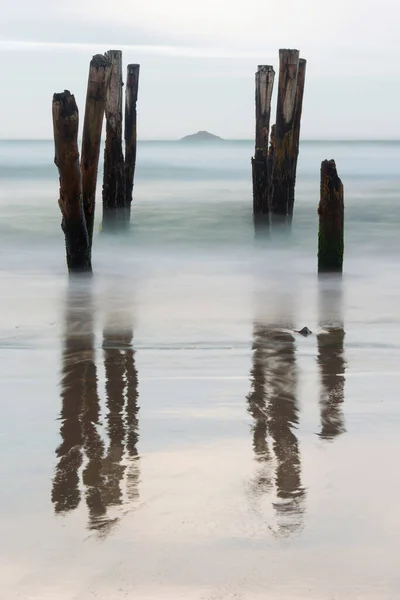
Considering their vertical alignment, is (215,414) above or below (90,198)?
below

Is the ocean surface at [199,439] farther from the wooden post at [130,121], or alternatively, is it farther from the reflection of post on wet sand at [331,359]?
the wooden post at [130,121]

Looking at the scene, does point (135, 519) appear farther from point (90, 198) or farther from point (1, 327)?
point (90, 198)

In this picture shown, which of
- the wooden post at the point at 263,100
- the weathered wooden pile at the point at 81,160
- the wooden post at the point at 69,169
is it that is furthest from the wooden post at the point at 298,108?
the wooden post at the point at 69,169

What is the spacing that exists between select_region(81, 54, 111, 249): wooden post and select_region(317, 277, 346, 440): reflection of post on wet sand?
87.5 inches

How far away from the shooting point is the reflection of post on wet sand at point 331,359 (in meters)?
4.36

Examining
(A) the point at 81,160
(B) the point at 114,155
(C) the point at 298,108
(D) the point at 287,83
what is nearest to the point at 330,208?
(A) the point at 81,160

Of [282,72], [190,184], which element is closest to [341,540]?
[282,72]

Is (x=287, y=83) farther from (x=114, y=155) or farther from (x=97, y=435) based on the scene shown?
(x=97, y=435)

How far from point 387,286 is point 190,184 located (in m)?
21.1

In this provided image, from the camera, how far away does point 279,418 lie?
4.40 metres

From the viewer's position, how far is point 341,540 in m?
3.10

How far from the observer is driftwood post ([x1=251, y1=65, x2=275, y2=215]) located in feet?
44.3

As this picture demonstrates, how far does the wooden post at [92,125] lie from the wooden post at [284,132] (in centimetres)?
375

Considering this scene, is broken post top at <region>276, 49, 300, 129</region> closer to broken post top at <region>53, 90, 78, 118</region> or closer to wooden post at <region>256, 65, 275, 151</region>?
wooden post at <region>256, 65, 275, 151</region>
